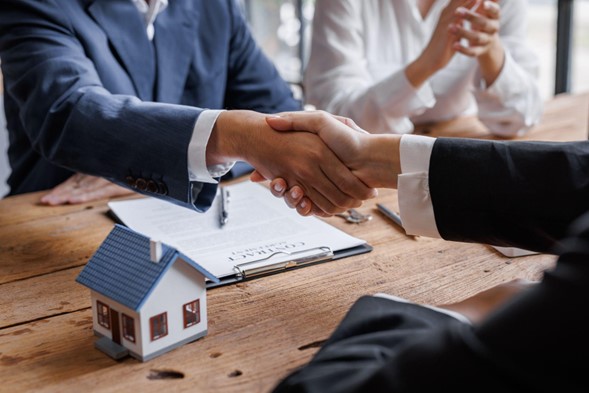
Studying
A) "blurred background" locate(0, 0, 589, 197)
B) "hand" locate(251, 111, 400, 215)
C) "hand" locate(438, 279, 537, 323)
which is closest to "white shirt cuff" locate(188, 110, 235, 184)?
"hand" locate(251, 111, 400, 215)

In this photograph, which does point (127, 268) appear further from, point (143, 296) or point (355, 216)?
point (355, 216)

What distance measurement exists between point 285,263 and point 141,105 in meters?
0.42

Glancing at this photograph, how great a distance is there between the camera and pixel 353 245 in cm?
107

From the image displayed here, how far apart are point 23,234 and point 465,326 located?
917 millimetres

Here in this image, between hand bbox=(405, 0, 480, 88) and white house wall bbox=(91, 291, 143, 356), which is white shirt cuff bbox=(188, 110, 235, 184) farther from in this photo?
hand bbox=(405, 0, 480, 88)

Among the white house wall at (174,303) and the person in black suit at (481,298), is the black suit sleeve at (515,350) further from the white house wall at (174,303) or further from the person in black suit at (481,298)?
the white house wall at (174,303)

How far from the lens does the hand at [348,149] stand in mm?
1127

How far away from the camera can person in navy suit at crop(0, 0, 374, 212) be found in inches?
46.1

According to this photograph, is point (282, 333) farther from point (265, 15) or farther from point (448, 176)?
point (265, 15)

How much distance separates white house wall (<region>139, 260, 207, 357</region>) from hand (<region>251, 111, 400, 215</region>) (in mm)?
404

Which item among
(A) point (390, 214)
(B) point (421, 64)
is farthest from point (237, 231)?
(B) point (421, 64)

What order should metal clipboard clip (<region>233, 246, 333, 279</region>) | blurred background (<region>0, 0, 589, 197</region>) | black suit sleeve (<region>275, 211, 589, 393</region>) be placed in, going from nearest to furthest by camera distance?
black suit sleeve (<region>275, 211, 589, 393</region>)
metal clipboard clip (<region>233, 246, 333, 279</region>)
blurred background (<region>0, 0, 589, 197</region>)

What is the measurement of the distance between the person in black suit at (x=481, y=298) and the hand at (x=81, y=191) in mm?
Result: 416

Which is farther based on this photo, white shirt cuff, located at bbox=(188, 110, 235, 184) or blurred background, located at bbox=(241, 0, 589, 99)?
blurred background, located at bbox=(241, 0, 589, 99)
